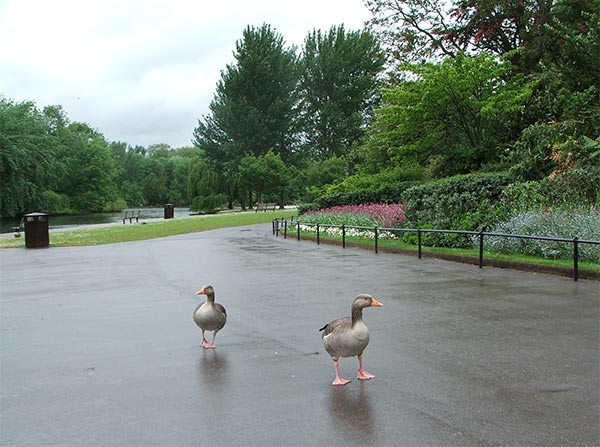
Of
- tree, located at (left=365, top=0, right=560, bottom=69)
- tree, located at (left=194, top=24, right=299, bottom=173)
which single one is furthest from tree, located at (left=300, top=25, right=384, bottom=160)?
tree, located at (left=365, top=0, right=560, bottom=69)

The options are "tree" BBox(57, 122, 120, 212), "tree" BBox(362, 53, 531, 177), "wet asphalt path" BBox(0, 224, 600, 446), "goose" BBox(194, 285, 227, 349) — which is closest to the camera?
"wet asphalt path" BBox(0, 224, 600, 446)

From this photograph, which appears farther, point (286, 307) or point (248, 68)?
point (248, 68)

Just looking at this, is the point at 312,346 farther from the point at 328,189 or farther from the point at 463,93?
the point at 328,189

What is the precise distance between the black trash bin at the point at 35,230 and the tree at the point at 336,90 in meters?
43.9

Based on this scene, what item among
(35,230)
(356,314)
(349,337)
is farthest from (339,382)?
(35,230)

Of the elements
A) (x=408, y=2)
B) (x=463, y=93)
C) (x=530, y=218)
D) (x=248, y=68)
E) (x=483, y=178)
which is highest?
(x=248, y=68)

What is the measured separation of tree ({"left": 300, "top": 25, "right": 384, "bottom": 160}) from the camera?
206ft

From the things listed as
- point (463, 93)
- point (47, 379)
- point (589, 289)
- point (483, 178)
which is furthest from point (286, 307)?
point (463, 93)

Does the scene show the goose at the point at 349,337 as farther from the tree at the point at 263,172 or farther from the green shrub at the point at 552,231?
the tree at the point at 263,172

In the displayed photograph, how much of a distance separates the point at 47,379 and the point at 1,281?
795 cm

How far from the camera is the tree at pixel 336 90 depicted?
62.8 meters

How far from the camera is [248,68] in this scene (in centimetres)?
6475

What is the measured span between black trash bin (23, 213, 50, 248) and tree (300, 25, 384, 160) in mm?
43913

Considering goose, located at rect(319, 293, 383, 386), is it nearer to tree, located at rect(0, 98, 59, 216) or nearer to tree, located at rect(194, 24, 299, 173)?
tree, located at rect(0, 98, 59, 216)
